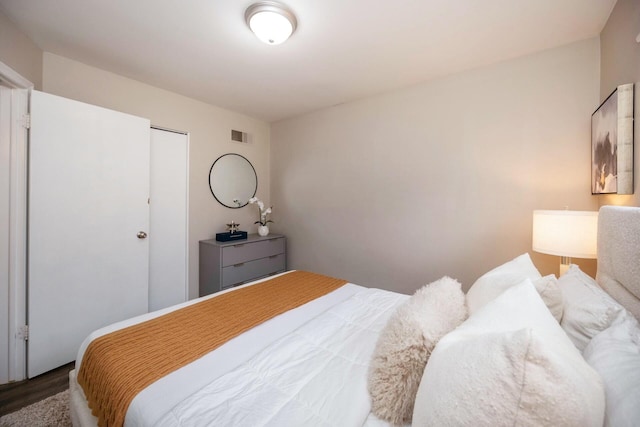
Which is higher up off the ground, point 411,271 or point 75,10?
point 75,10

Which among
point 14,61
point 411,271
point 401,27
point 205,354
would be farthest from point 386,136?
point 14,61

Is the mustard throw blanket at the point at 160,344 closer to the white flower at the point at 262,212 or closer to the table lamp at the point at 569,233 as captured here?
the table lamp at the point at 569,233

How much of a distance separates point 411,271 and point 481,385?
212 cm

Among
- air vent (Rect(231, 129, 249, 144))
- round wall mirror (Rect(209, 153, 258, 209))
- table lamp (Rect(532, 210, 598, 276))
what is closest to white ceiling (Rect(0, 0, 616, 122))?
air vent (Rect(231, 129, 249, 144))

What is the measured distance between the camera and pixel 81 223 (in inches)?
77.0

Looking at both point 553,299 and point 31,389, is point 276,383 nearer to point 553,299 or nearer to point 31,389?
point 553,299

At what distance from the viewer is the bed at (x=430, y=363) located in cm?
49

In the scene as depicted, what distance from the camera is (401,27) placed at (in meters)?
1.69

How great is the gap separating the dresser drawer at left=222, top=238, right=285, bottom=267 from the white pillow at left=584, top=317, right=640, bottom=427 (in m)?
2.69

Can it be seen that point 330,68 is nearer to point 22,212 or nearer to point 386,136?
point 386,136

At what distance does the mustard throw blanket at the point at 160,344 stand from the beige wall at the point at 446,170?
1369mm

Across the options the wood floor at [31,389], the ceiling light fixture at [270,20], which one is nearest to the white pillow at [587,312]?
the ceiling light fixture at [270,20]

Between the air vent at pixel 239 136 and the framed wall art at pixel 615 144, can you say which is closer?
the framed wall art at pixel 615 144

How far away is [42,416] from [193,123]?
8.62 ft
